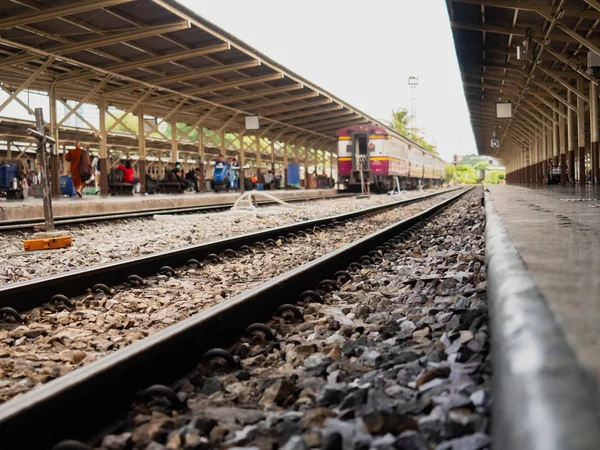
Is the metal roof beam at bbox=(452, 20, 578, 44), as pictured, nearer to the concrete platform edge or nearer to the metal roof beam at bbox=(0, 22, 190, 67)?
the metal roof beam at bbox=(0, 22, 190, 67)

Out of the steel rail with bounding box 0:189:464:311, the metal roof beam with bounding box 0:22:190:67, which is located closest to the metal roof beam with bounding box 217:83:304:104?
the metal roof beam with bounding box 0:22:190:67

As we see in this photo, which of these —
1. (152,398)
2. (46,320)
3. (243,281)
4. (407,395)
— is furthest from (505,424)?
(243,281)

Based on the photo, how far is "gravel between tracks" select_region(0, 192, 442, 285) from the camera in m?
5.93

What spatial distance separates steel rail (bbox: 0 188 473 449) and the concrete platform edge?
117cm

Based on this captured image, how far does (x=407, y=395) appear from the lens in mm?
2057

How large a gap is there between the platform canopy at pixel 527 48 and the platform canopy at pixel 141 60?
20.2ft

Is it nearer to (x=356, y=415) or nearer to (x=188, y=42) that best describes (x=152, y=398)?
(x=356, y=415)

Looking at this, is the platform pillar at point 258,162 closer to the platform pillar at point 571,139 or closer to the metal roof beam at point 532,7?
the platform pillar at point 571,139

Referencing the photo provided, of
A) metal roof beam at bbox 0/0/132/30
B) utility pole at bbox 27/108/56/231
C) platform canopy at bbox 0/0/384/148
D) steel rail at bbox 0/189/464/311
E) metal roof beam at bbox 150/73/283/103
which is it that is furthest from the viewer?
metal roof beam at bbox 150/73/283/103

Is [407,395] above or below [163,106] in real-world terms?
below

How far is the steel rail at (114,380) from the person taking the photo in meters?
1.66

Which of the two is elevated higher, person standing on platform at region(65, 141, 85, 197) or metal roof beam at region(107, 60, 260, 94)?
metal roof beam at region(107, 60, 260, 94)

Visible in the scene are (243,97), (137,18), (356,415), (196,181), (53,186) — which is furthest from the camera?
(196,181)

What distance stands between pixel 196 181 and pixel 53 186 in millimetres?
11554
